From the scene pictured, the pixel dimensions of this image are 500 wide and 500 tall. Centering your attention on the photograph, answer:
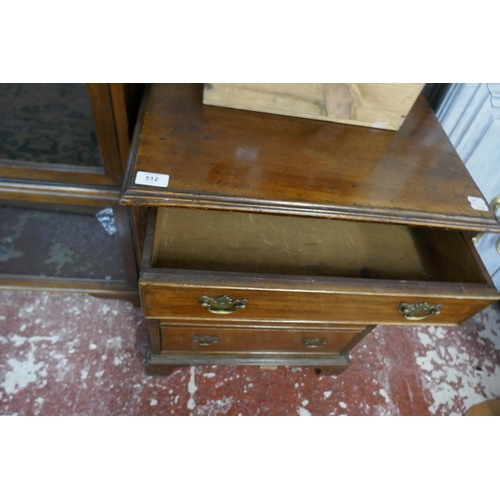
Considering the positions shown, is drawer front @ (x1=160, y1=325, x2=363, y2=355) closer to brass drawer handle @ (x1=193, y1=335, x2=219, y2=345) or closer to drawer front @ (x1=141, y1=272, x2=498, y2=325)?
brass drawer handle @ (x1=193, y1=335, x2=219, y2=345)

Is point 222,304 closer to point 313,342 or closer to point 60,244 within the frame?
point 313,342

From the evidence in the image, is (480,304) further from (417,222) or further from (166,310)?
(166,310)

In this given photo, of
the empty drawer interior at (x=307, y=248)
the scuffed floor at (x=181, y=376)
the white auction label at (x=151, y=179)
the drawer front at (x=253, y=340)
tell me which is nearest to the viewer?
the white auction label at (x=151, y=179)

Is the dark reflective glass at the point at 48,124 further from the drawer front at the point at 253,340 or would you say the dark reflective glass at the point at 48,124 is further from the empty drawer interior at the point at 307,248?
the drawer front at the point at 253,340

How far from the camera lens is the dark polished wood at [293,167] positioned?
2.02 feet

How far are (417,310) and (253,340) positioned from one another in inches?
15.3

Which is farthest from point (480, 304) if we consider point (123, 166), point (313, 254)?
point (123, 166)

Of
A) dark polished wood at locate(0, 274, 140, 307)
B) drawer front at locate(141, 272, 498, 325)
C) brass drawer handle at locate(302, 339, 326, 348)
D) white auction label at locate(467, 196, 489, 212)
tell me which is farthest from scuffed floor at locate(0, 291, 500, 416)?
white auction label at locate(467, 196, 489, 212)

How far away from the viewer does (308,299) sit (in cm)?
64

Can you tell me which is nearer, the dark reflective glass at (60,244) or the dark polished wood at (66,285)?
the dark reflective glass at (60,244)

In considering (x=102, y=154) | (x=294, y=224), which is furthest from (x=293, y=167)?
(x=102, y=154)

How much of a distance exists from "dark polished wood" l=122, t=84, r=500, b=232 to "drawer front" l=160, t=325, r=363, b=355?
347mm

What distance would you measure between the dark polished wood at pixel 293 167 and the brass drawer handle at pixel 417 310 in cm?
15

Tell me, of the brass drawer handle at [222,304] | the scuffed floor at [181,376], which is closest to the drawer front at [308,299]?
the brass drawer handle at [222,304]
